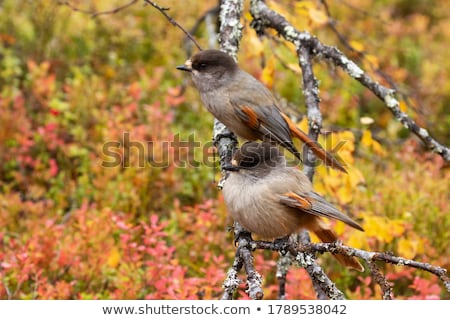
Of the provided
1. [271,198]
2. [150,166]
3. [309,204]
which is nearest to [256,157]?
[271,198]

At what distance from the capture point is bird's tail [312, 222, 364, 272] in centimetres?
435

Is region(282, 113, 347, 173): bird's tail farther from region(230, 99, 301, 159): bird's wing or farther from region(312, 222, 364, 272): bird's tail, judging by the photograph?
region(312, 222, 364, 272): bird's tail

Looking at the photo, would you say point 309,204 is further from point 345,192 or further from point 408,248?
point 408,248

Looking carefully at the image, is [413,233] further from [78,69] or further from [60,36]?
[60,36]

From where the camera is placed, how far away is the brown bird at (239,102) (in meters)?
5.16

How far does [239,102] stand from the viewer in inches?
206

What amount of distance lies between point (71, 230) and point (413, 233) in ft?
10.7

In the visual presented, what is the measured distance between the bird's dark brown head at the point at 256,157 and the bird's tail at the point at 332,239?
1.81 feet

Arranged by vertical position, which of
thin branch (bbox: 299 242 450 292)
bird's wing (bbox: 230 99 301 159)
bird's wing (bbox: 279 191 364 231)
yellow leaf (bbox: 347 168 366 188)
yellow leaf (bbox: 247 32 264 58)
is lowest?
thin branch (bbox: 299 242 450 292)

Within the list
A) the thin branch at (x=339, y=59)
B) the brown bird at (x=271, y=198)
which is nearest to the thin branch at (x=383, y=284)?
the brown bird at (x=271, y=198)

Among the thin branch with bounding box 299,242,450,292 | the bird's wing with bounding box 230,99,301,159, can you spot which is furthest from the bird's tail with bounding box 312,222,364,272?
the thin branch with bounding box 299,242,450,292

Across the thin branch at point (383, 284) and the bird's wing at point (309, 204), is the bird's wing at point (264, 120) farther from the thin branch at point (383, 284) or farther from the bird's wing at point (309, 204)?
the thin branch at point (383, 284)
